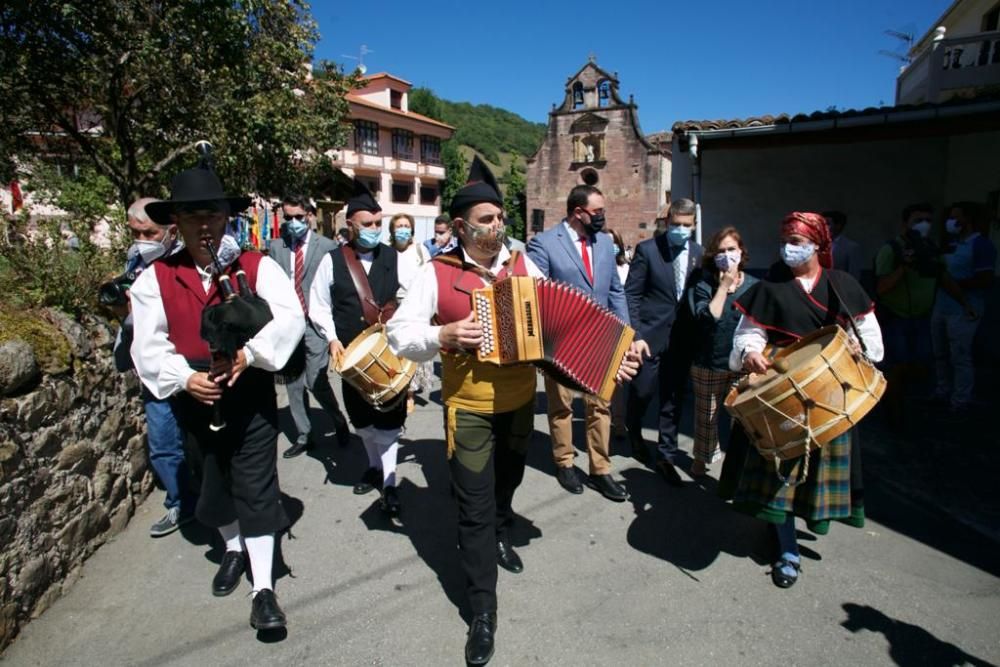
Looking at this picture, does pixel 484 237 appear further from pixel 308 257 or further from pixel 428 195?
pixel 428 195

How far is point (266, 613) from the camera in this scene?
2.91 m

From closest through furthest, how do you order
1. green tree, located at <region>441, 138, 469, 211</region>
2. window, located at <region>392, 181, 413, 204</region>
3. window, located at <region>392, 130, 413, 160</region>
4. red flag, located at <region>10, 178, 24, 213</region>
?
red flag, located at <region>10, 178, 24, 213</region>
window, located at <region>392, 130, 413, 160</region>
window, located at <region>392, 181, 413, 204</region>
green tree, located at <region>441, 138, 469, 211</region>

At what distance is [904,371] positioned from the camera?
18.4ft

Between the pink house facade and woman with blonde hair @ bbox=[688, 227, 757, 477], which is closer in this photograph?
woman with blonde hair @ bbox=[688, 227, 757, 477]

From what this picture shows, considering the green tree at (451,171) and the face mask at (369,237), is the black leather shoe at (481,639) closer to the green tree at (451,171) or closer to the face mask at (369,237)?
the face mask at (369,237)

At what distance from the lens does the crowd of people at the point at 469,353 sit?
2.75 metres

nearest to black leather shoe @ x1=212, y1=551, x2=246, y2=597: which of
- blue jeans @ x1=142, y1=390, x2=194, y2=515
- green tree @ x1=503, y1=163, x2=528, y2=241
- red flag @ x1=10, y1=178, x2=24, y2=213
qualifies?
blue jeans @ x1=142, y1=390, x2=194, y2=515

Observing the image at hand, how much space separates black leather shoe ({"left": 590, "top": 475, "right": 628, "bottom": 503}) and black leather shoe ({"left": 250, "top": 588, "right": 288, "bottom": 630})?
238 cm

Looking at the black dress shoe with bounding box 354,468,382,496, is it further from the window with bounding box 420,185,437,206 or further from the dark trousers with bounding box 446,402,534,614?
the window with bounding box 420,185,437,206

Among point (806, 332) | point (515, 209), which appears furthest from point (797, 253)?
point (515, 209)

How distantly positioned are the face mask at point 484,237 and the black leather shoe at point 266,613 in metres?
2.11

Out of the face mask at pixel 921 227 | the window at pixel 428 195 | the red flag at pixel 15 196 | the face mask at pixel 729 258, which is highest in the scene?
the window at pixel 428 195

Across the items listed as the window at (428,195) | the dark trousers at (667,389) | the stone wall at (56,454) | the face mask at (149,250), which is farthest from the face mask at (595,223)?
the window at (428,195)

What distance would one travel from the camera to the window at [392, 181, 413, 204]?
148 ft
